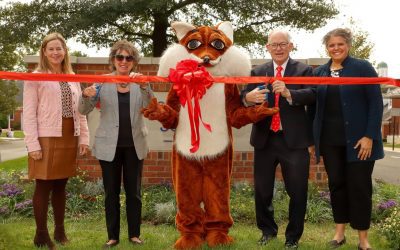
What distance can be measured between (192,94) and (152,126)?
308cm

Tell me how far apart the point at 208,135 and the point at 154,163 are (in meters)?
3.10

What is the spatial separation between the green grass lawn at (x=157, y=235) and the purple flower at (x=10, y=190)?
715 millimetres

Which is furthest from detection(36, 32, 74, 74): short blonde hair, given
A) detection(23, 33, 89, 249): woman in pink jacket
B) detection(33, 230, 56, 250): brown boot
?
detection(33, 230, 56, 250): brown boot

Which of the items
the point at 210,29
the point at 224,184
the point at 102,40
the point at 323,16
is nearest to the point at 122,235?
the point at 224,184

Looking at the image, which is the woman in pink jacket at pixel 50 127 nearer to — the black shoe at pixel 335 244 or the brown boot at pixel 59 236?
the brown boot at pixel 59 236

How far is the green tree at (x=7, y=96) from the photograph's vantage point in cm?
2789

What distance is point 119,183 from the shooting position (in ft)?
13.2

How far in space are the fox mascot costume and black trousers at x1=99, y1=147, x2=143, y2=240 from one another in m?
0.39

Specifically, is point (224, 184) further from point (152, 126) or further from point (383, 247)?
point (152, 126)

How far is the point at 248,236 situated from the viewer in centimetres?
463

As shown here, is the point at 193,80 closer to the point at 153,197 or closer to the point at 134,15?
the point at 153,197

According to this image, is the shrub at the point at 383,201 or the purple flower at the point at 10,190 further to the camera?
the purple flower at the point at 10,190

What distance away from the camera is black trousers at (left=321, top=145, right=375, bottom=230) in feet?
12.5

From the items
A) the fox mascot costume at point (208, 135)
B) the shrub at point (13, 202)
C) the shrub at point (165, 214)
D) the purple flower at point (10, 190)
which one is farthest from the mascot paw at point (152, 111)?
the purple flower at point (10, 190)
